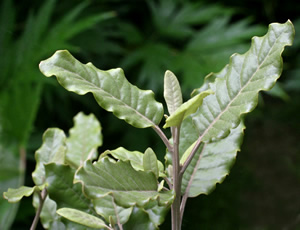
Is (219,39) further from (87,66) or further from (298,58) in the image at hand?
(87,66)

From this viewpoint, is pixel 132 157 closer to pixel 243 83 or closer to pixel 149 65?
pixel 243 83

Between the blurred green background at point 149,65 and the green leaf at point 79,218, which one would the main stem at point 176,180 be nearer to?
the green leaf at point 79,218

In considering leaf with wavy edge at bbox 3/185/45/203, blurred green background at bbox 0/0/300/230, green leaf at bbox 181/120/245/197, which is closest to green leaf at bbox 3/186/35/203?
leaf with wavy edge at bbox 3/185/45/203

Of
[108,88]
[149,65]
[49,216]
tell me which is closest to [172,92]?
[108,88]

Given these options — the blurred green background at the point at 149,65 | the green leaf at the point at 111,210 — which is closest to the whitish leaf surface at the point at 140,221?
the green leaf at the point at 111,210

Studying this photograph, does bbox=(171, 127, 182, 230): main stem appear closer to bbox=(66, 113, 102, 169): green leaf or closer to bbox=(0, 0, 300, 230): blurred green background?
bbox=(66, 113, 102, 169): green leaf

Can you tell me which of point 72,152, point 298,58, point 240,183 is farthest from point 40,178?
point 298,58

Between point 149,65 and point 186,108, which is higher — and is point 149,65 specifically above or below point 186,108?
below
